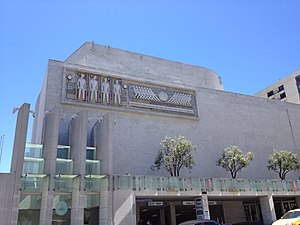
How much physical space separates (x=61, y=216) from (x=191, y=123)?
61.5 ft

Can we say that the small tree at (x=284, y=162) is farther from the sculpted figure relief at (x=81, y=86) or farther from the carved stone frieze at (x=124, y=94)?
the sculpted figure relief at (x=81, y=86)

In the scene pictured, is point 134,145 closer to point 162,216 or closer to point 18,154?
point 162,216

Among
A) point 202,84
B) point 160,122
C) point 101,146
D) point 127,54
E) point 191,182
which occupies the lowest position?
point 191,182

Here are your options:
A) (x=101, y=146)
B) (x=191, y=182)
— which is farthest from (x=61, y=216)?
(x=191, y=182)

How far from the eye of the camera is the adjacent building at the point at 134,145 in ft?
70.4

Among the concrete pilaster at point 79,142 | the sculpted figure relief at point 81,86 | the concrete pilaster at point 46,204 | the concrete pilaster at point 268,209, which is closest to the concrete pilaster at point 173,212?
the concrete pilaster at point 268,209

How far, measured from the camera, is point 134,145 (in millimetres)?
30672

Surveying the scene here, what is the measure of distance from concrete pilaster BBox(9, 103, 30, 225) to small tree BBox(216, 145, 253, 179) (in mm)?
20684

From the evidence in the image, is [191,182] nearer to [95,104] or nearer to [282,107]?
[95,104]

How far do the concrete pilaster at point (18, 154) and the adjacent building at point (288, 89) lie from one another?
5667cm

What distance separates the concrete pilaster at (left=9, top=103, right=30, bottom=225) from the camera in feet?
63.0

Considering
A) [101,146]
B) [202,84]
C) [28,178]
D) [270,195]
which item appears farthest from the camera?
[202,84]

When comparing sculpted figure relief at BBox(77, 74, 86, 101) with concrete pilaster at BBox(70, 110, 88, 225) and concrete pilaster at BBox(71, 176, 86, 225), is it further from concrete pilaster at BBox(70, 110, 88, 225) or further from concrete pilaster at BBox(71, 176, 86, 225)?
concrete pilaster at BBox(71, 176, 86, 225)

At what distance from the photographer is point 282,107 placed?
44.5 m
